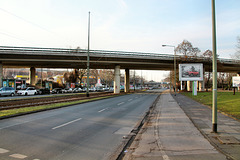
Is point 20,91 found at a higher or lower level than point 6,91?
lower

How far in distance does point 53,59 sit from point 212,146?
38.9 meters

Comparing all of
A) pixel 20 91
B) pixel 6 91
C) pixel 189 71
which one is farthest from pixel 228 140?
pixel 20 91

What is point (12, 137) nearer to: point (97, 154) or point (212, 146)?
point (97, 154)

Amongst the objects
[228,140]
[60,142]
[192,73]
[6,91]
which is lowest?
[60,142]

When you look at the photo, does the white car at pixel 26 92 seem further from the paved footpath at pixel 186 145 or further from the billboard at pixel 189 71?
the paved footpath at pixel 186 145

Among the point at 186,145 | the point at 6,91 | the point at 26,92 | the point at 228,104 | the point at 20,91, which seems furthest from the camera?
the point at 26,92

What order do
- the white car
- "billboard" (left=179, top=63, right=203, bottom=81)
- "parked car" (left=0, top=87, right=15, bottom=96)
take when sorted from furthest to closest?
1. the white car
2. "billboard" (left=179, top=63, right=203, bottom=81)
3. "parked car" (left=0, top=87, right=15, bottom=96)

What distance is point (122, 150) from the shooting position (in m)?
6.01

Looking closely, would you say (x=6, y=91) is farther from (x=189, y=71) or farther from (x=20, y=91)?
(x=189, y=71)

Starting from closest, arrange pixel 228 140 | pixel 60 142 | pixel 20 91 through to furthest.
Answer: pixel 228 140 < pixel 60 142 < pixel 20 91

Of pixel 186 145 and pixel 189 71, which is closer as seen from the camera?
pixel 186 145

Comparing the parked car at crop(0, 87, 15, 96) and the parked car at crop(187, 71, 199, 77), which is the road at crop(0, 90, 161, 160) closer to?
the parked car at crop(187, 71, 199, 77)

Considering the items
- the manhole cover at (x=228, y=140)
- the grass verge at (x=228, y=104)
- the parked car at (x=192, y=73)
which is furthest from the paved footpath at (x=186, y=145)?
the parked car at (x=192, y=73)

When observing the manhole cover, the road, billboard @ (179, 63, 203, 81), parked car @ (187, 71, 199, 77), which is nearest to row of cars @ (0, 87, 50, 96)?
the road
